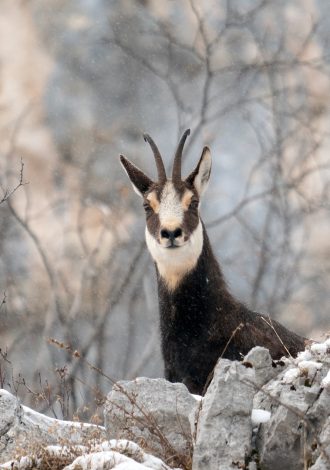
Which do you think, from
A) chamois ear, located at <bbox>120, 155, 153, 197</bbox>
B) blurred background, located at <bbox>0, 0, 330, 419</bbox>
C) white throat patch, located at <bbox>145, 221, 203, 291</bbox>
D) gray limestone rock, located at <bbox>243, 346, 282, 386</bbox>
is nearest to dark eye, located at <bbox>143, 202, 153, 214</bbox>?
chamois ear, located at <bbox>120, 155, 153, 197</bbox>

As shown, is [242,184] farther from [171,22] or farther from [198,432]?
[198,432]

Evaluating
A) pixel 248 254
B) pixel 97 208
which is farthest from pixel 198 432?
pixel 97 208

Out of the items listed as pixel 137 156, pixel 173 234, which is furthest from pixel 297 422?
pixel 137 156

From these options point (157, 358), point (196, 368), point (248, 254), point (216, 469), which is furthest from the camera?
point (248, 254)

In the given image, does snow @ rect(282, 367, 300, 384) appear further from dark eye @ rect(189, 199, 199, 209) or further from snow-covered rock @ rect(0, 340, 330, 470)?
dark eye @ rect(189, 199, 199, 209)

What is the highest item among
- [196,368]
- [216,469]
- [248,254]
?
[248,254]

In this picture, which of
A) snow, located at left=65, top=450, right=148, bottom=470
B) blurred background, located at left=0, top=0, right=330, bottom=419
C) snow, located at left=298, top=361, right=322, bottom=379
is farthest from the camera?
blurred background, located at left=0, top=0, right=330, bottom=419

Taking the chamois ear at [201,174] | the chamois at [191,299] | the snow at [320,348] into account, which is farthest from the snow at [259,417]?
the chamois ear at [201,174]

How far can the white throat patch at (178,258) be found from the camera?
1166cm

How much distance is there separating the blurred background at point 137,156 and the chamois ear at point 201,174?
11551 millimetres

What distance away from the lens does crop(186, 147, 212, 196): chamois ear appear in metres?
12.3

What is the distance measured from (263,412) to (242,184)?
78.4ft

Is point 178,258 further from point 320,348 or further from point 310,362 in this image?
point 310,362

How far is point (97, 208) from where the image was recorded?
30641 millimetres
